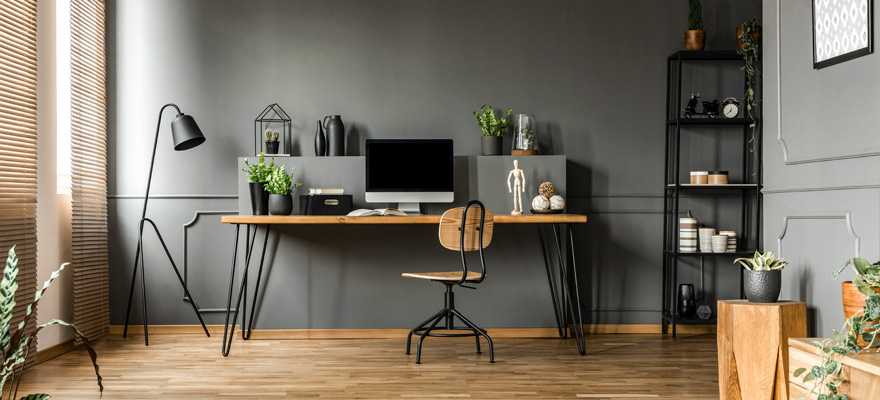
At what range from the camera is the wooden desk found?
4.51 meters

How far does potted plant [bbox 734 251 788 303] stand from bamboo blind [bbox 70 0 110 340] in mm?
3917

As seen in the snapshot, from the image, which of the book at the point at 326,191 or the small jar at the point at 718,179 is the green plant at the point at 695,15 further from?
the book at the point at 326,191

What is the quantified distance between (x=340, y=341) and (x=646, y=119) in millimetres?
2614

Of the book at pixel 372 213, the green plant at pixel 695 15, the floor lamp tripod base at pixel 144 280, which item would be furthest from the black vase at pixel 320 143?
the green plant at pixel 695 15

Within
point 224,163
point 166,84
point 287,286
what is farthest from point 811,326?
point 166,84

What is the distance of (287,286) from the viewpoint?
5.16 metres

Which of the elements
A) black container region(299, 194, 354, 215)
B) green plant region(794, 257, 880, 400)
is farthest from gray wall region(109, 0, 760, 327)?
green plant region(794, 257, 880, 400)

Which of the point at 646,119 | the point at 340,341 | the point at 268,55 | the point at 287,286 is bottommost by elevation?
the point at 340,341

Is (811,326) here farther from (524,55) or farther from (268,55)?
(268,55)

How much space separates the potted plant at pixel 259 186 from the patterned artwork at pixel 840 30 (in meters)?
3.30

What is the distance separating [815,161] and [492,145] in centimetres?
248

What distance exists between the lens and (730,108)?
16.9 ft

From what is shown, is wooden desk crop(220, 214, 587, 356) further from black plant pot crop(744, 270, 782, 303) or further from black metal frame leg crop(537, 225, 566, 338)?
black plant pot crop(744, 270, 782, 303)

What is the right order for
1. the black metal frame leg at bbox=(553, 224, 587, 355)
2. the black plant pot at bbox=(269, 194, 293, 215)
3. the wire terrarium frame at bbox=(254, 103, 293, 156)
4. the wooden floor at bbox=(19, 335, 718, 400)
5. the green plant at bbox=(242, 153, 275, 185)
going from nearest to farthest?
the wooden floor at bbox=(19, 335, 718, 400) → the black metal frame leg at bbox=(553, 224, 587, 355) → the black plant pot at bbox=(269, 194, 293, 215) → the green plant at bbox=(242, 153, 275, 185) → the wire terrarium frame at bbox=(254, 103, 293, 156)
